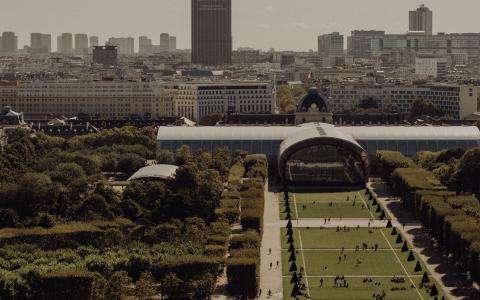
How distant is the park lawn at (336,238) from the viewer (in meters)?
69.1

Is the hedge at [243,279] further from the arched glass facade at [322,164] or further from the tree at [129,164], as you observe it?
the tree at [129,164]

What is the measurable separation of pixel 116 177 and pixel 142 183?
19.6 meters

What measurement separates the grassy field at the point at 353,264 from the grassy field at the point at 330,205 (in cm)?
598

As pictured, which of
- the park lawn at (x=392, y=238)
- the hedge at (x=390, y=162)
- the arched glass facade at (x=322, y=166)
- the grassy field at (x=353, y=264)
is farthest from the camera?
the arched glass facade at (x=322, y=166)

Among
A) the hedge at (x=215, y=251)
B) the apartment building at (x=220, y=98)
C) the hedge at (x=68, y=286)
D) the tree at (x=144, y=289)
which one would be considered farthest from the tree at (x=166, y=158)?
the apartment building at (x=220, y=98)

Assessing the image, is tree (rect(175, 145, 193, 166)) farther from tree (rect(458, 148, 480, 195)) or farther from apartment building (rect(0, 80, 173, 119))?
apartment building (rect(0, 80, 173, 119))

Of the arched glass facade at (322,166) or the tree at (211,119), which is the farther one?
the tree at (211,119)

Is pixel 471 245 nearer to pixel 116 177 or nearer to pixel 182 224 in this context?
pixel 182 224

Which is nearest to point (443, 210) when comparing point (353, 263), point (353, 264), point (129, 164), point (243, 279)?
point (353, 263)

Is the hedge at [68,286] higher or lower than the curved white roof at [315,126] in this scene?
lower

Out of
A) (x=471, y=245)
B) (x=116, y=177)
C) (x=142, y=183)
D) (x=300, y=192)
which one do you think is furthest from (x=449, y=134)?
(x=471, y=245)

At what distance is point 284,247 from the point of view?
68688mm

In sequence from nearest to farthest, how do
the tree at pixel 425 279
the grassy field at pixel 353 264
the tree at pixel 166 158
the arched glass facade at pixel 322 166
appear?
the grassy field at pixel 353 264, the tree at pixel 425 279, the arched glass facade at pixel 322 166, the tree at pixel 166 158

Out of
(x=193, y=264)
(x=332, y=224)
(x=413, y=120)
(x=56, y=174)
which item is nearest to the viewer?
(x=193, y=264)
